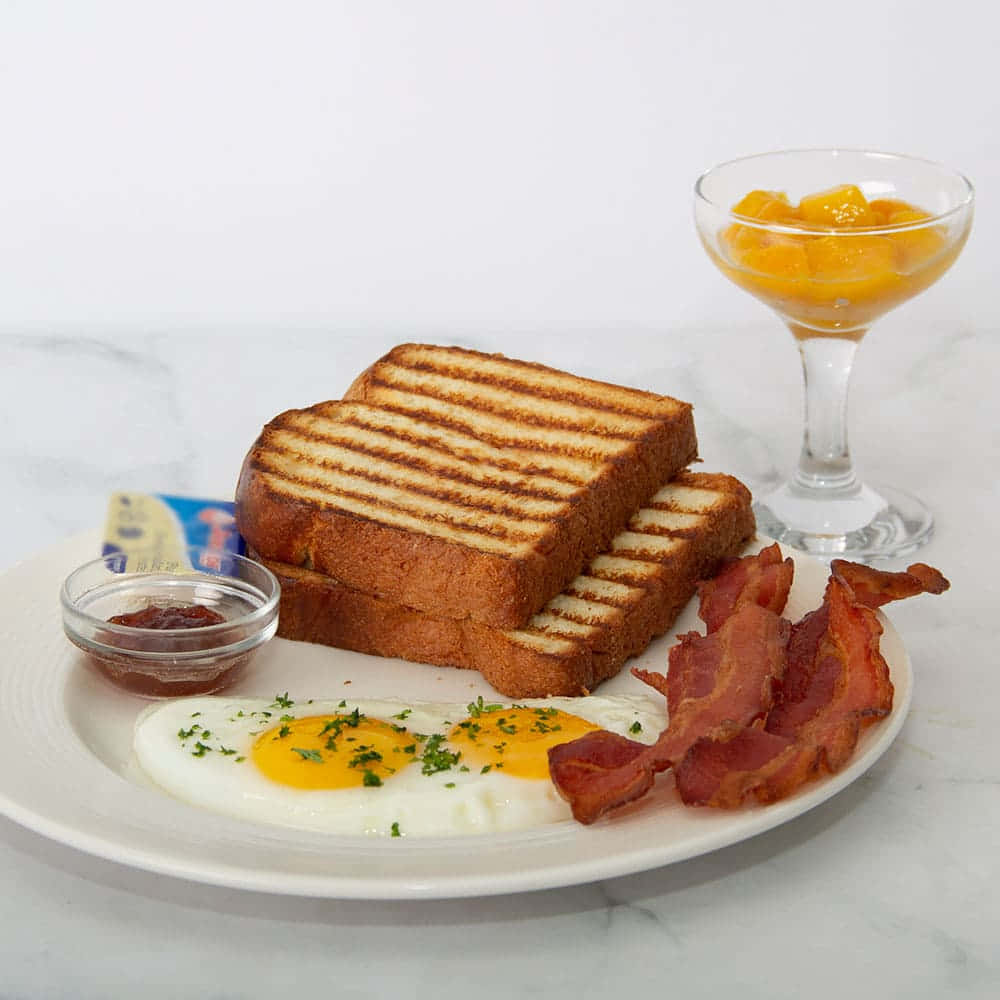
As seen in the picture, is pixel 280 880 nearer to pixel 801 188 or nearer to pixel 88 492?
pixel 88 492

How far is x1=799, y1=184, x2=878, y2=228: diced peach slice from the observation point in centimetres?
447

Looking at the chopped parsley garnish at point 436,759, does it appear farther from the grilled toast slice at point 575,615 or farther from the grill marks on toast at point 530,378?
the grill marks on toast at point 530,378

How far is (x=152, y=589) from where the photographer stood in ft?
12.9

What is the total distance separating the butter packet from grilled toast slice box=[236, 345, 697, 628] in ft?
0.51

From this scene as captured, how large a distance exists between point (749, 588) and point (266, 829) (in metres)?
1.32

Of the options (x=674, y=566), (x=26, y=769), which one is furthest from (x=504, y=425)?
(x=26, y=769)

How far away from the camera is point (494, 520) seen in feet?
13.0

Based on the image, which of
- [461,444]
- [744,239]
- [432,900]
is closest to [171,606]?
[461,444]

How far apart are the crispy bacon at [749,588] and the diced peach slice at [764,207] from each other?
41.5 inches

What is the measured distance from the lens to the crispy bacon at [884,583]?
12.1 feet

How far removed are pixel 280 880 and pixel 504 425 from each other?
1.77 m

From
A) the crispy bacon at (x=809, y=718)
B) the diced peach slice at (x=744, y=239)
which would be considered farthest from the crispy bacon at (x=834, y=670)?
the diced peach slice at (x=744, y=239)

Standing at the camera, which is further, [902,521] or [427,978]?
[902,521]

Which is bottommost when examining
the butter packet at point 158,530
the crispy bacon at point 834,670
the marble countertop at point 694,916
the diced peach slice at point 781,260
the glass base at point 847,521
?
the glass base at point 847,521
